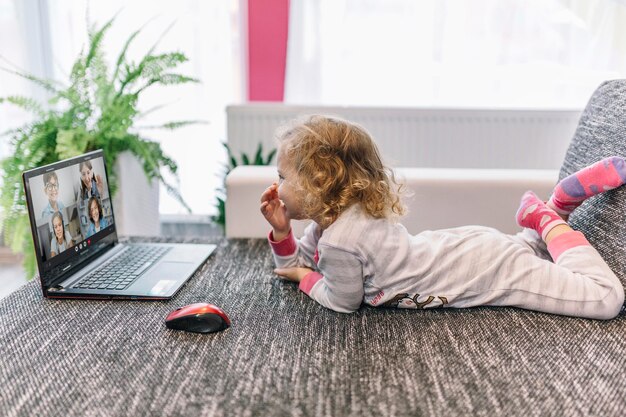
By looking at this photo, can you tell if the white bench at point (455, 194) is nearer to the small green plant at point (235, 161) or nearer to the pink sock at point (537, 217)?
the pink sock at point (537, 217)

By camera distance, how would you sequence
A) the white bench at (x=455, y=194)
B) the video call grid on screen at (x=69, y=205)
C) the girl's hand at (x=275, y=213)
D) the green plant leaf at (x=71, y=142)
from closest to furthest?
1. the video call grid on screen at (x=69, y=205)
2. the girl's hand at (x=275, y=213)
3. the white bench at (x=455, y=194)
4. the green plant leaf at (x=71, y=142)

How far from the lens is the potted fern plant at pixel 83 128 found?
201cm

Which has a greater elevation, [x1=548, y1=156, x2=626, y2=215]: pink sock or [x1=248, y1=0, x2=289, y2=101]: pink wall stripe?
[x1=248, y1=0, x2=289, y2=101]: pink wall stripe

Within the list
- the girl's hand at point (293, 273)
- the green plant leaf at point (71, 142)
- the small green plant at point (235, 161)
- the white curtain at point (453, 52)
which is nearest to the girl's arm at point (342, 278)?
the girl's hand at point (293, 273)

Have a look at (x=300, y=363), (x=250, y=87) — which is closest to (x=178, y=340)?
(x=300, y=363)

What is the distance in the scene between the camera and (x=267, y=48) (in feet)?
8.71

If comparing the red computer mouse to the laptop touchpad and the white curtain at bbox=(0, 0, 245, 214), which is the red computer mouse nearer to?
the laptop touchpad

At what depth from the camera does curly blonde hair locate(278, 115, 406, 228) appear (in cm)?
122

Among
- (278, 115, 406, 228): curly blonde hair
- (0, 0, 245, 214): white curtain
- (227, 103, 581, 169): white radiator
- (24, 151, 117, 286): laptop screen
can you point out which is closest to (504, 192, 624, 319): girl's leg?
(278, 115, 406, 228): curly blonde hair

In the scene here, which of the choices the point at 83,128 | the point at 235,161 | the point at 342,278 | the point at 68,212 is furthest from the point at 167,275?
the point at 235,161

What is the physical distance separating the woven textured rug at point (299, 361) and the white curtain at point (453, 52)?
1540mm

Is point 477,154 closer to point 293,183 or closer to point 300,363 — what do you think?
point 293,183

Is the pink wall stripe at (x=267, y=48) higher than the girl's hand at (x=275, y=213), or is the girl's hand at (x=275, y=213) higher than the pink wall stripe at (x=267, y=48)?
the pink wall stripe at (x=267, y=48)

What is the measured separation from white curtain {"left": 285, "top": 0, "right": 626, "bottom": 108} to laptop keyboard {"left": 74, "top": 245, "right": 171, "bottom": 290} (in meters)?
1.31
